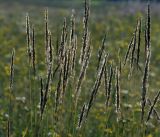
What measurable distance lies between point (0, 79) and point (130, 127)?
2.32m

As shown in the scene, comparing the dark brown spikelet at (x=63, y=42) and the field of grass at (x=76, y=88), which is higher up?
the dark brown spikelet at (x=63, y=42)

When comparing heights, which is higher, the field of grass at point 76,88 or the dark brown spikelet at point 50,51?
the dark brown spikelet at point 50,51

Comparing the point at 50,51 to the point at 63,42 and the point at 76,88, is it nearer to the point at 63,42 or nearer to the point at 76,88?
the point at 63,42

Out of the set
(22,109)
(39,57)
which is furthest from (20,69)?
(22,109)

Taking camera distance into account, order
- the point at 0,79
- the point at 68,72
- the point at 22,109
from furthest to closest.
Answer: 1. the point at 0,79
2. the point at 22,109
3. the point at 68,72

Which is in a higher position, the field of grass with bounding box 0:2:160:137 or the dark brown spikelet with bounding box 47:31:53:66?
the dark brown spikelet with bounding box 47:31:53:66

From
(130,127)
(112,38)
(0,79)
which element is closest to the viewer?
(130,127)

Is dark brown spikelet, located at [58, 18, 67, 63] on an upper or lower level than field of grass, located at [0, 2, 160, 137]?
upper

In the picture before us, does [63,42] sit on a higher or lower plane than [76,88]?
higher

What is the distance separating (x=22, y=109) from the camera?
4.90m

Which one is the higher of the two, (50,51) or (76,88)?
(50,51)

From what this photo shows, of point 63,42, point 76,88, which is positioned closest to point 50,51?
point 63,42

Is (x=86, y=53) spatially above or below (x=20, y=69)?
above

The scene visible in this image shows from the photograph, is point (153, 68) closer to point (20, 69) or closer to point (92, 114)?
point (20, 69)
